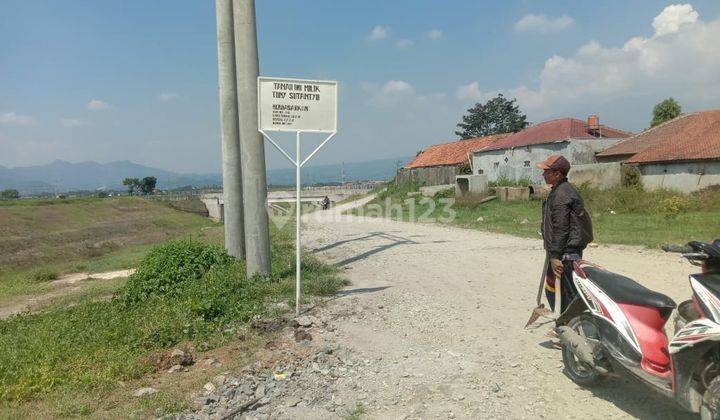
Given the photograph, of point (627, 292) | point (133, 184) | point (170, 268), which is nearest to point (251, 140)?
point (170, 268)

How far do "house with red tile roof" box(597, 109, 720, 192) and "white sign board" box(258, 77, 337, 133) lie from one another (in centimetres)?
1929

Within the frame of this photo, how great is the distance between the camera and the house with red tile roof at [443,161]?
1315 inches

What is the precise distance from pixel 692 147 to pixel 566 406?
2207 cm

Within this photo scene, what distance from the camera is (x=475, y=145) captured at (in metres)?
39.6

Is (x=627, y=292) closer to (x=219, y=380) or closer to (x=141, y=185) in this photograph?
(x=219, y=380)

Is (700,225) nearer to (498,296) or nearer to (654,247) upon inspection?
(654,247)

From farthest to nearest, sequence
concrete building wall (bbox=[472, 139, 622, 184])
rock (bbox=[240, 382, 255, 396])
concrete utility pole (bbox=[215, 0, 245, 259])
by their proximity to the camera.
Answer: concrete building wall (bbox=[472, 139, 622, 184]) → concrete utility pole (bbox=[215, 0, 245, 259]) → rock (bbox=[240, 382, 255, 396])

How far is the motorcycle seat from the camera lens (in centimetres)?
338

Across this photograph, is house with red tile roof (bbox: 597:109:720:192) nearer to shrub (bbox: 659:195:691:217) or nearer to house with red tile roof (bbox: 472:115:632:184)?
house with red tile roof (bbox: 472:115:632:184)

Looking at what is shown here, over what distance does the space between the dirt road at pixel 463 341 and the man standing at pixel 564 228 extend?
0.74 meters

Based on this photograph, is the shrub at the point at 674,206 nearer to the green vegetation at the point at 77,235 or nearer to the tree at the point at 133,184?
the green vegetation at the point at 77,235

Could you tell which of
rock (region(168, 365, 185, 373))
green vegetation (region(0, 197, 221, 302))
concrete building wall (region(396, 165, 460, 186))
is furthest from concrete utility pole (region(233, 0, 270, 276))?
concrete building wall (region(396, 165, 460, 186))

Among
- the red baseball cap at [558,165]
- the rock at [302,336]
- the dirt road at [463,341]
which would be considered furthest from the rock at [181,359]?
the red baseball cap at [558,165]

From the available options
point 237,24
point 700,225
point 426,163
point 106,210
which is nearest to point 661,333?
point 237,24
